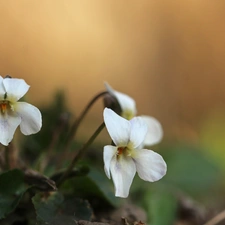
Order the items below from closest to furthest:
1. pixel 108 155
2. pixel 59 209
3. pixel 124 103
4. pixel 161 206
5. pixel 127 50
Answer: pixel 108 155, pixel 59 209, pixel 124 103, pixel 161 206, pixel 127 50

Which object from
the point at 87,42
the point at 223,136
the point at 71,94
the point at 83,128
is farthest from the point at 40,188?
the point at 87,42

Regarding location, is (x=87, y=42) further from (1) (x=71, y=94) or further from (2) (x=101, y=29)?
(1) (x=71, y=94)

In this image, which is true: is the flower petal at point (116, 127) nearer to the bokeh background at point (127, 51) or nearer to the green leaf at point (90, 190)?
the green leaf at point (90, 190)

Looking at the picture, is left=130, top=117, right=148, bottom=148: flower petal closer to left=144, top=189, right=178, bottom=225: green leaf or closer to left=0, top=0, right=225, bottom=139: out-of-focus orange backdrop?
left=144, top=189, right=178, bottom=225: green leaf

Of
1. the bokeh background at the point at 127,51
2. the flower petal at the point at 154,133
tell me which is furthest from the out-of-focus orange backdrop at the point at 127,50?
the flower petal at the point at 154,133

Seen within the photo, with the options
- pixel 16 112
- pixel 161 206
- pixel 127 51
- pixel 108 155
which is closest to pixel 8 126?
pixel 16 112

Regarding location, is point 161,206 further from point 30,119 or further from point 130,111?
point 30,119
